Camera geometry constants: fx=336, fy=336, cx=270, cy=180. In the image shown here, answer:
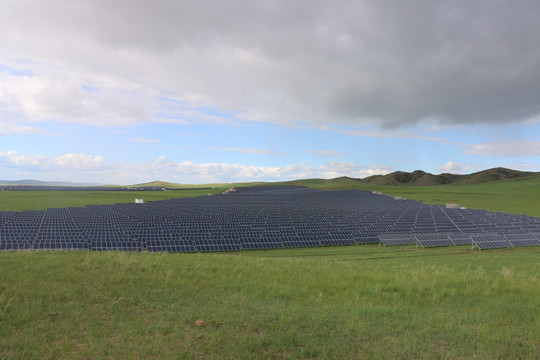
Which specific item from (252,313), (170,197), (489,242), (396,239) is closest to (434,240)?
(396,239)

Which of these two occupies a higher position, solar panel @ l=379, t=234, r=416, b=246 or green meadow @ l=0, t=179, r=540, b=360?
green meadow @ l=0, t=179, r=540, b=360

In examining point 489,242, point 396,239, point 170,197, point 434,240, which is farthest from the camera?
point 170,197

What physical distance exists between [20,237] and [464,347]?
124 ft

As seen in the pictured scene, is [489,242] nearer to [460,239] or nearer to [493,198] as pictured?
[460,239]

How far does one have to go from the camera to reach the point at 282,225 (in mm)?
42312

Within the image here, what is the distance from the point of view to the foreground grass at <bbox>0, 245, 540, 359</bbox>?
257 inches

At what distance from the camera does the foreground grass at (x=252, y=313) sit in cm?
654

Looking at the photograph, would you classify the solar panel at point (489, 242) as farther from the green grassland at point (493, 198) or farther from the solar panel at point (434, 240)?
the green grassland at point (493, 198)

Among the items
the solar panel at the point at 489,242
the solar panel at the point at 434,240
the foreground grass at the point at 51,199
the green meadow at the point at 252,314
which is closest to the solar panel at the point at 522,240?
the solar panel at the point at 489,242

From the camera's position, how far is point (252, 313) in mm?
8477

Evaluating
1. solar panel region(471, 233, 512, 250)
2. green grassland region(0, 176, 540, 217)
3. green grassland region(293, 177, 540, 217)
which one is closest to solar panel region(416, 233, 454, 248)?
solar panel region(471, 233, 512, 250)

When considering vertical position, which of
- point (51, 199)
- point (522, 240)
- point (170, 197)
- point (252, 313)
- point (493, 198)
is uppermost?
point (252, 313)

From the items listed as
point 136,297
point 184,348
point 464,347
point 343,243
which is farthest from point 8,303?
point 343,243

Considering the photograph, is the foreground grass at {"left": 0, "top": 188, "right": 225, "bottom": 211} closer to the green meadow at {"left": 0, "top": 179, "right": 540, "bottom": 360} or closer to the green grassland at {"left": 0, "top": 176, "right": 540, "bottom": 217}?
the green grassland at {"left": 0, "top": 176, "right": 540, "bottom": 217}
